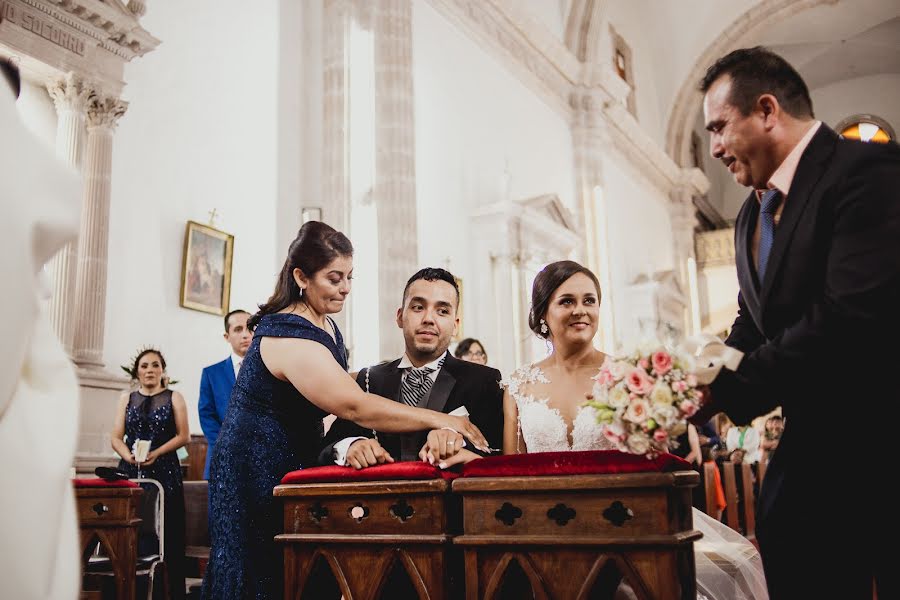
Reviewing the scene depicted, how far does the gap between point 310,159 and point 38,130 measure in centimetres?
330

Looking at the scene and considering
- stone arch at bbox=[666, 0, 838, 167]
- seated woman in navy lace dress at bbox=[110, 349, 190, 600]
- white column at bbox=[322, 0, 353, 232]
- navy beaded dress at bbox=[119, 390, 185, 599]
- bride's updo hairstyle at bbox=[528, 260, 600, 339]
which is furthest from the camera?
stone arch at bbox=[666, 0, 838, 167]

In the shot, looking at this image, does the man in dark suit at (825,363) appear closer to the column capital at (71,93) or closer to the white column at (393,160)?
the column capital at (71,93)

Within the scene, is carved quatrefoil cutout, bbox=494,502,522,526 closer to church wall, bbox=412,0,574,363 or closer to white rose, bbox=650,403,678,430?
white rose, bbox=650,403,678,430

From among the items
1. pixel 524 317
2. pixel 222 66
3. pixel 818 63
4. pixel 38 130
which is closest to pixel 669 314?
pixel 524 317

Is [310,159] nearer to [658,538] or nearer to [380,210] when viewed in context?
[380,210]

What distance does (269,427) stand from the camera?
270 centimetres

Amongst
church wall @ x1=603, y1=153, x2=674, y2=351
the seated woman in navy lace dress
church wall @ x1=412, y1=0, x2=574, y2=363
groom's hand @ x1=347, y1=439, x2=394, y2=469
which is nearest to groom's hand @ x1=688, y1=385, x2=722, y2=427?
groom's hand @ x1=347, y1=439, x2=394, y2=469

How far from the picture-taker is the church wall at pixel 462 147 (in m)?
11.2

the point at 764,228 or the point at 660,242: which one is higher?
the point at 660,242

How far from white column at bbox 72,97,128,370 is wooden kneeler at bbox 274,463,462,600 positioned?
5029 millimetres

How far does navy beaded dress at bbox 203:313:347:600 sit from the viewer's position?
2600 mm

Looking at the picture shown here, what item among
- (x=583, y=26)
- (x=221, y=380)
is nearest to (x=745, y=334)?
(x=221, y=380)

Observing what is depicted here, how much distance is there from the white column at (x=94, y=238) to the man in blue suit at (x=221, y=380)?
161cm

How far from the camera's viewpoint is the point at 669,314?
774 inches
